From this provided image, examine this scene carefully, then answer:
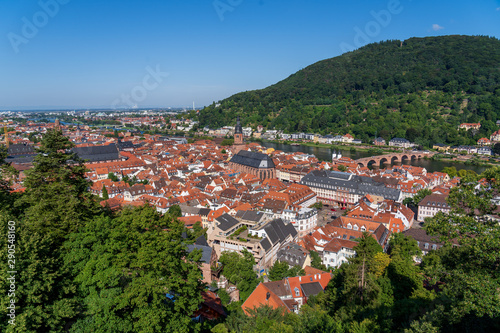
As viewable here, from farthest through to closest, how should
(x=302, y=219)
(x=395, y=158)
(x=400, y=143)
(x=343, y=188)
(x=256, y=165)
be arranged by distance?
(x=400, y=143), (x=395, y=158), (x=256, y=165), (x=343, y=188), (x=302, y=219)

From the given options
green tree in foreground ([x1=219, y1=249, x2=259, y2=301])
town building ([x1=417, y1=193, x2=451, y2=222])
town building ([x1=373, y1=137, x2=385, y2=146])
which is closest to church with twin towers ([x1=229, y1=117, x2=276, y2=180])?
town building ([x1=417, y1=193, x2=451, y2=222])

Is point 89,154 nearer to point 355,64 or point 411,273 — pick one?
point 411,273

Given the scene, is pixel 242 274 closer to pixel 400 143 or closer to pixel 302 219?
pixel 302 219

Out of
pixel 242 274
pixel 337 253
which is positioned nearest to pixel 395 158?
pixel 337 253

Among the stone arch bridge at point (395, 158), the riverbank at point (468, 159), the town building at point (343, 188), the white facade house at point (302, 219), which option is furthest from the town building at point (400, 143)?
the white facade house at point (302, 219)

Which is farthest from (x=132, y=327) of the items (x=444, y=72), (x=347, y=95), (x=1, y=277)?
(x=444, y=72)

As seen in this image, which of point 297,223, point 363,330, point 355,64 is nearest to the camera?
point 363,330

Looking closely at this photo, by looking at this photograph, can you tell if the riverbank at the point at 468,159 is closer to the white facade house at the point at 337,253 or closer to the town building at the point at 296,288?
the white facade house at the point at 337,253

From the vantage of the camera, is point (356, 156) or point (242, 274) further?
point (356, 156)
